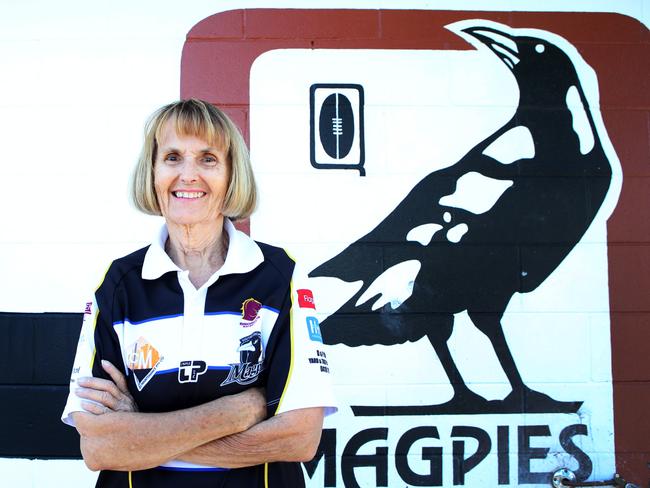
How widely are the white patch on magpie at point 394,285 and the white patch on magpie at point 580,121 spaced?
83cm

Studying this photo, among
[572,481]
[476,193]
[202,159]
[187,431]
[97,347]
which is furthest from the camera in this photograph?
[476,193]

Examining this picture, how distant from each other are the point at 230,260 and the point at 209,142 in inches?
11.3

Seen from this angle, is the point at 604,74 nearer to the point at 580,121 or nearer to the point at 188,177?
the point at 580,121

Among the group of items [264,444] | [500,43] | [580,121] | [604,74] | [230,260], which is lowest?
[264,444]

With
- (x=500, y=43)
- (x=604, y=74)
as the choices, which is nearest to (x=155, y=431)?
(x=500, y=43)

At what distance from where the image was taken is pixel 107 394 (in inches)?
55.3

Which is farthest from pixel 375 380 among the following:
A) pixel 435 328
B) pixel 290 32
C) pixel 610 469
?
pixel 290 32

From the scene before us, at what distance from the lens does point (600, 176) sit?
8.45 ft

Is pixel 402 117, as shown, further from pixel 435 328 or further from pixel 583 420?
pixel 583 420

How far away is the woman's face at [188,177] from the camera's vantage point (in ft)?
5.05

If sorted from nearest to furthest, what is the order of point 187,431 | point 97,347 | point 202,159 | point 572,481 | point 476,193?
point 187,431
point 97,347
point 202,159
point 572,481
point 476,193

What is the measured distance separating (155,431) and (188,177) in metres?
0.58

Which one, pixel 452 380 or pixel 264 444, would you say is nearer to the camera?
pixel 264 444

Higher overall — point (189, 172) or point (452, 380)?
point (189, 172)
